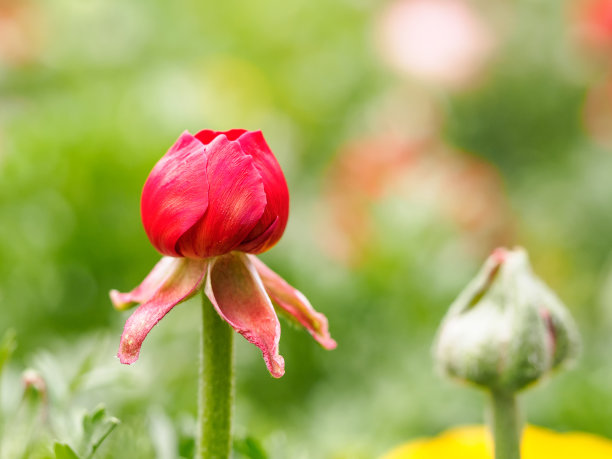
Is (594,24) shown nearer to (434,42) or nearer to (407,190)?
(434,42)

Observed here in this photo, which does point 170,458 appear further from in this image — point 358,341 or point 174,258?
point 358,341

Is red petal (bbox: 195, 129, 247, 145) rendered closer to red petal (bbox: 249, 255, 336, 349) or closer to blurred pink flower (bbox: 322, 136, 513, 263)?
red petal (bbox: 249, 255, 336, 349)

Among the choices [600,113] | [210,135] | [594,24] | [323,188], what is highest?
[594,24]

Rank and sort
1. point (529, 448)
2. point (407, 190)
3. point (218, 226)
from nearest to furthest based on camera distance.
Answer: point (218, 226), point (529, 448), point (407, 190)

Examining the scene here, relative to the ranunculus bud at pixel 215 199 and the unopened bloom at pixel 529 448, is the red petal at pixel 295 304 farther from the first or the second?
the unopened bloom at pixel 529 448

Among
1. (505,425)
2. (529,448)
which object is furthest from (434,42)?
(505,425)

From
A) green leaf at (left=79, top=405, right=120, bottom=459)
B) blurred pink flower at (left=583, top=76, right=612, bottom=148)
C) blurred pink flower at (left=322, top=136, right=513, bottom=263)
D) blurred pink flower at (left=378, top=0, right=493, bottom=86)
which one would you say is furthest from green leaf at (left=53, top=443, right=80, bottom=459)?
blurred pink flower at (left=378, top=0, right=493, bottom=86)

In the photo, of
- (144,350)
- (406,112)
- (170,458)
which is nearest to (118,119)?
(144,350)

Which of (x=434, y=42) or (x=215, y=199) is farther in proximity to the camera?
(x=434, y=42)
